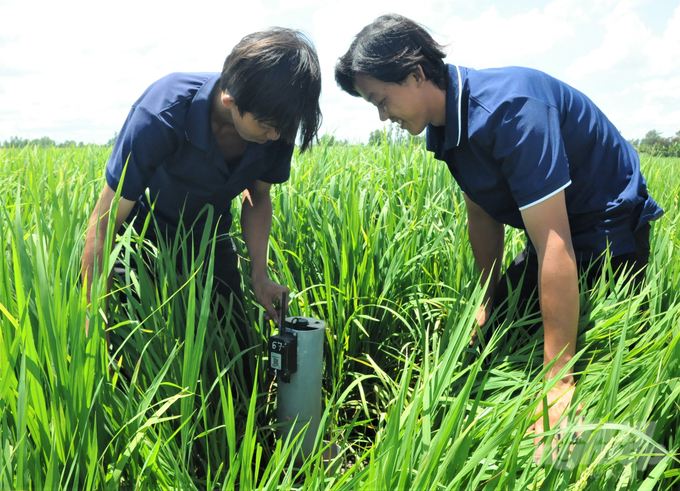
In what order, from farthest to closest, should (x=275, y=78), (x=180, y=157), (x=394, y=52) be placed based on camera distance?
(x=180, y=157) < (x=394, y=52) < (x=275, y=78)

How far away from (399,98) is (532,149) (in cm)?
43

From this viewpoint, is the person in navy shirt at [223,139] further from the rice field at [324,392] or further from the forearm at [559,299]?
the forearm at [559,299]

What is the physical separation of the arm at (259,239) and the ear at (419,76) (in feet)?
2.20

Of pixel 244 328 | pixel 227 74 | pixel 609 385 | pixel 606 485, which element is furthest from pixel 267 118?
pixel 606 485

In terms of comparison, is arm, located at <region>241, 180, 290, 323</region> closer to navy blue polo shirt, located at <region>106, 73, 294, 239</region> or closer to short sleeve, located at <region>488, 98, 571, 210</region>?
navy blue polo shirt, located at <region>106, 73, 294, 239</region>

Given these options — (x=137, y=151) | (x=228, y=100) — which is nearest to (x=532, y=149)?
(x=228, y=100)

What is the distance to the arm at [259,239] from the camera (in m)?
1.50

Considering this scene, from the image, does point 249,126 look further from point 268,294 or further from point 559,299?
point 559,299

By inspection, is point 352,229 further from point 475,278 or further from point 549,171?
point 549,171

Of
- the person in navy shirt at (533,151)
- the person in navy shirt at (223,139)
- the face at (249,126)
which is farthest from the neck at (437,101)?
the face at (249,126)

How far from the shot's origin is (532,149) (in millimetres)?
1254

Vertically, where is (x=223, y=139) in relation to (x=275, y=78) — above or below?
below

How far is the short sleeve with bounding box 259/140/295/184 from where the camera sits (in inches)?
66.1

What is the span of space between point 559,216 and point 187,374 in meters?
0.99
